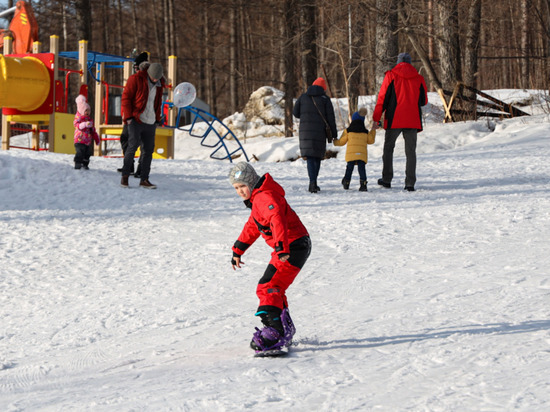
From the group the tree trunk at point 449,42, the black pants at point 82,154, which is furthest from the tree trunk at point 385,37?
the black pants at point 82,154

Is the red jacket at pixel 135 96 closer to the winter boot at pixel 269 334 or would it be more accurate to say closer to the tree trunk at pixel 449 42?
the winter boot at pixel 269 334

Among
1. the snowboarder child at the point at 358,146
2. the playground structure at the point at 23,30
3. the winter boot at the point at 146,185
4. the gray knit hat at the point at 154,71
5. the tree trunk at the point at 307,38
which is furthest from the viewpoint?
the tree trunk at the point at 307,38

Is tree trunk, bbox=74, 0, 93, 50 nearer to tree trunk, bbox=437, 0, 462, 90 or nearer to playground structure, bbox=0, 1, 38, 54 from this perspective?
playground structure, bbox=0, 1, 38, 54

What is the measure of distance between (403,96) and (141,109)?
11.8ft

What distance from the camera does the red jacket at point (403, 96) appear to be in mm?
8930

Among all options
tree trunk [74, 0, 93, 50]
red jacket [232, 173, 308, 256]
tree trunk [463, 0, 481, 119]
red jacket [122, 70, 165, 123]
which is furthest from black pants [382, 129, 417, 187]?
tree trunk [74, 0, 93, 50]

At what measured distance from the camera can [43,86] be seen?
45.7 ft

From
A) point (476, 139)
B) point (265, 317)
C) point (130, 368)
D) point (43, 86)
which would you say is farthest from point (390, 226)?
point (43, 86)

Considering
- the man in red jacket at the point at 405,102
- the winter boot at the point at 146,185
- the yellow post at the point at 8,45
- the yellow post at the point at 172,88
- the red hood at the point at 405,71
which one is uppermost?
the yellow post at the point at 8,45

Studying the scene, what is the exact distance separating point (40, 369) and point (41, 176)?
6190mm

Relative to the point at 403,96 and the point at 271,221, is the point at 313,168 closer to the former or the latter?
the point at 403,96

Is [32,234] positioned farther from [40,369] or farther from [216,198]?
[40,369]

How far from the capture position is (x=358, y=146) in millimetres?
9203

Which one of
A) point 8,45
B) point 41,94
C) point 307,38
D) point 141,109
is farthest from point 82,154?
point 307,38
